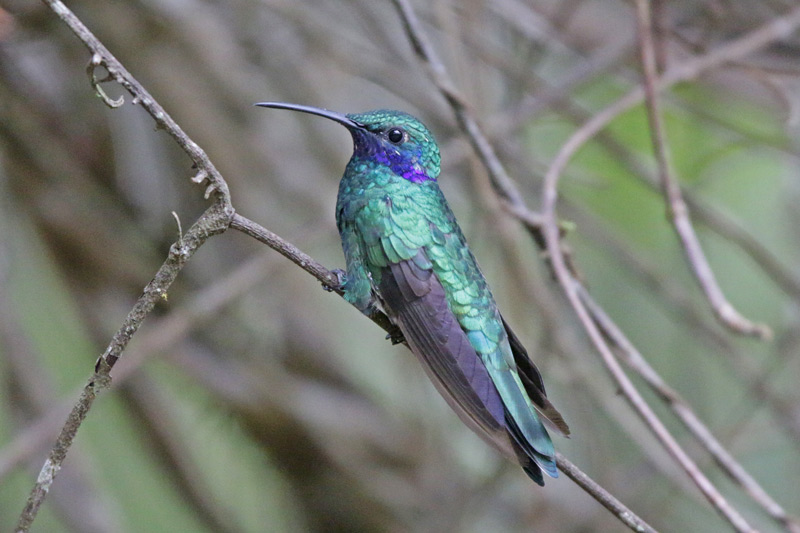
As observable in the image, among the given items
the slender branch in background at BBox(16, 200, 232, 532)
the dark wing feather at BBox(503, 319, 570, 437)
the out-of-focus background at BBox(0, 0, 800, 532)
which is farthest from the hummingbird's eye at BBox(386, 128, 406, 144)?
the slender branch in background at BBox(16, 200, 232, 532)

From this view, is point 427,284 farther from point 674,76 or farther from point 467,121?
point 674,76

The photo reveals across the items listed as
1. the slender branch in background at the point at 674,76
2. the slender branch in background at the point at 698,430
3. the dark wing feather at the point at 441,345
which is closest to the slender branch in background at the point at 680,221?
the slender branch in background at the point at 674,76

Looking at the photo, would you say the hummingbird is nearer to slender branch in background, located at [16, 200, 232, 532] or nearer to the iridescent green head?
the iridescent green head

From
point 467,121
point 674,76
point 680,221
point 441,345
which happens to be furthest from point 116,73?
point 674,76

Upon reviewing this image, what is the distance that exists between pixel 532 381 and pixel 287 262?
4.88 ft

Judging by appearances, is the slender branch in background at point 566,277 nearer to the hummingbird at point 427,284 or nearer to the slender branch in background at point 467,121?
the slender branch in background at point 467,121

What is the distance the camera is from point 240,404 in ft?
10.4

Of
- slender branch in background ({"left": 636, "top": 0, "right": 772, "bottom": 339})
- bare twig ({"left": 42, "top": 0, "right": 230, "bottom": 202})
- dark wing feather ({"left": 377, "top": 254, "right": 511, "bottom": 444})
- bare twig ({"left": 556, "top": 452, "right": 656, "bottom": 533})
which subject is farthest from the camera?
slender branch in background ({"left": 636, "top": 0, "right": 772, "bottom": 339})

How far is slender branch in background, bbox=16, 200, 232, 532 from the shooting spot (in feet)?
3.78

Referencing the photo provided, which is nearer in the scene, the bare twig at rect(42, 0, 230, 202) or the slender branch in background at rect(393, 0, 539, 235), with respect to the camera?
the bare twig at rect(42, 0, 230, 202)

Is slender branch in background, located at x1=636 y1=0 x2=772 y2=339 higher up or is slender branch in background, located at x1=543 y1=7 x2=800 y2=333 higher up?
slender branch in background, located at x1=543 y1=7 x2=800 y2=333

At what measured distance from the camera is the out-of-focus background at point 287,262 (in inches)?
116

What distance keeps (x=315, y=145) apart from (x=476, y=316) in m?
1.94

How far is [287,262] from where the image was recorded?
310 cm
